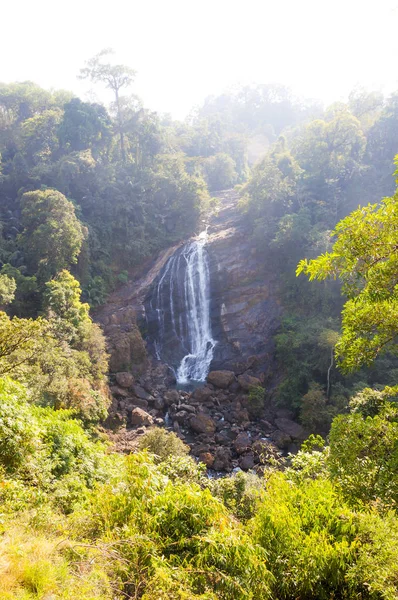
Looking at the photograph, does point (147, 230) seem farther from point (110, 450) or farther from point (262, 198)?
point (110, 450)

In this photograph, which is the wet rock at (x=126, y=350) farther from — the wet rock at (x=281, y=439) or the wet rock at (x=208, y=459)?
the wet rock at (x=281, y=439)

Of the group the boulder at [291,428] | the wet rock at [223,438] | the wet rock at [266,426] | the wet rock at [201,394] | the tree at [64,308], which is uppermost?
the tree at [64,308]

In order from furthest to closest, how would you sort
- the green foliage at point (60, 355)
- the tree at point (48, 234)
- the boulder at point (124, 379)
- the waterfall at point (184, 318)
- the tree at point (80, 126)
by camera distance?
the tree at point (80, 126)
the waterfall at point (184, 318)
the tree at point (48, 234)
the boulder at point (124, 379)
the green foliage at point (60, 355)

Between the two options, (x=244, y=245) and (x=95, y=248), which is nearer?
A: (x=95, y=248)

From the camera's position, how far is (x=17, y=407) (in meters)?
5.39

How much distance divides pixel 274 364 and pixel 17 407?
1642 cm

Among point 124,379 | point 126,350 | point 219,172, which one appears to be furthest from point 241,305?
point 219,172

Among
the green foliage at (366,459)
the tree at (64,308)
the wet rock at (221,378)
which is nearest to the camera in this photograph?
the green foliage at (366,459)

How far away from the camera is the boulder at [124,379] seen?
16797 mm

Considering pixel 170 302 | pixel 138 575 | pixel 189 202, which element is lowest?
pixel 170 302

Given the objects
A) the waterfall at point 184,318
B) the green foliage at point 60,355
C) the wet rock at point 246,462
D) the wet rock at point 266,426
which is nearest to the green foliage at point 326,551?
the green foliage at point 60,355

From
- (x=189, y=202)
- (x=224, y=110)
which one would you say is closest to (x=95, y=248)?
(x=189, y=202)

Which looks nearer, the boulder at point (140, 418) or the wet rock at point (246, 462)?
the wet rock at point (246, 462)

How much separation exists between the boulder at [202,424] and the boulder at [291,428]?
3.25m
